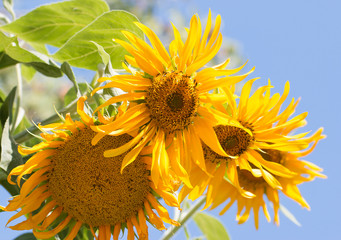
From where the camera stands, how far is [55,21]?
3.30ft

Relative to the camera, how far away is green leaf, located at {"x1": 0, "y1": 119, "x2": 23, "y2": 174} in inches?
31.7

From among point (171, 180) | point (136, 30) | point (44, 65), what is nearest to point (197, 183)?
point (171, 180)

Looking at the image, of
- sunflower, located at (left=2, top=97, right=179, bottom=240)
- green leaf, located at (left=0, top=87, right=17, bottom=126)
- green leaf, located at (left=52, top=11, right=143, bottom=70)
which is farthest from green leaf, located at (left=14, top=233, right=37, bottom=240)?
green leaf, located at (left=52, top=11, right=143, bottom=70)

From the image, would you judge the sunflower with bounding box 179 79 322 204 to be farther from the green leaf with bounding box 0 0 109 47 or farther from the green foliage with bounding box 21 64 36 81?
the green foliage with bounding box 21 64 36 81

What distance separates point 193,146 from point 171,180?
67 mm

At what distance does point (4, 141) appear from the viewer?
0.85 m

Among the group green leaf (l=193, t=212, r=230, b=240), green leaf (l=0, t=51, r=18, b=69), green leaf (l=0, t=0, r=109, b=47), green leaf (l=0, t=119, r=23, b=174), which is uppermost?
green leaf (l=0, t=0, r=109, b=47)

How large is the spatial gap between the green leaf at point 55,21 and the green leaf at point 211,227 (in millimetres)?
669

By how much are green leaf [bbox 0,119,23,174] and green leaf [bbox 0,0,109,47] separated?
0.25m

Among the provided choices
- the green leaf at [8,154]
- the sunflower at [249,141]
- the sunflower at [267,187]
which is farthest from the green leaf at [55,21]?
the sunflower at [267,187]

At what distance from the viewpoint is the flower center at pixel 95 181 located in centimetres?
75

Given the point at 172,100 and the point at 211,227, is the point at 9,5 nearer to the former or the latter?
the point at 172,100

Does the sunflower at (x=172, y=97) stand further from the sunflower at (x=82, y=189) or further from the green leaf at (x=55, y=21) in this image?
the green leaf at (x=55, y=21)

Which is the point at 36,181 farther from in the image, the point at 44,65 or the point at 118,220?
the point at 44,65
